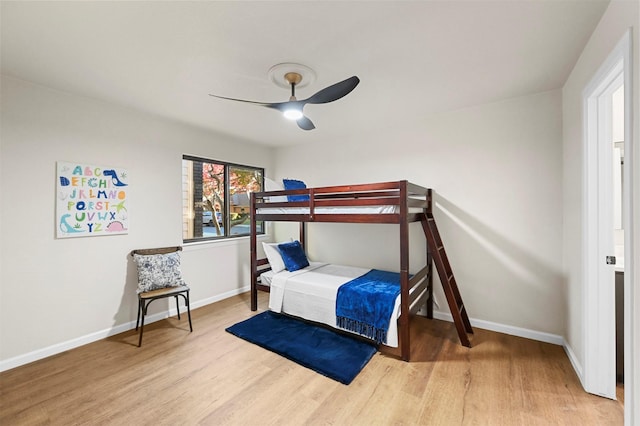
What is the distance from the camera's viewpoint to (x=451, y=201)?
3.24m

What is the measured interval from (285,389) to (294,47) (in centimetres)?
255

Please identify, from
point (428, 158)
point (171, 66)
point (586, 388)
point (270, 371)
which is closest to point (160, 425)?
point (270, 371)

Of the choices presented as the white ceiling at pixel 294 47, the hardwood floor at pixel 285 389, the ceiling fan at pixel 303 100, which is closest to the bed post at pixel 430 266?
the hardwood floor at pixel 285 389

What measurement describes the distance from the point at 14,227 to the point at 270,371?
8.51 feet

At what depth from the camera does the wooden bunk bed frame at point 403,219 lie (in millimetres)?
2486

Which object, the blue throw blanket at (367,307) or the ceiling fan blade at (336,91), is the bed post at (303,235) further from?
the ceiling fan blade at (336,91)

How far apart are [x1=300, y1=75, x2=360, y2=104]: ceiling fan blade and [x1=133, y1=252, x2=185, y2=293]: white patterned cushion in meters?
2.53

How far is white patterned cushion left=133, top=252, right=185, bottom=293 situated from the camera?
297 cm

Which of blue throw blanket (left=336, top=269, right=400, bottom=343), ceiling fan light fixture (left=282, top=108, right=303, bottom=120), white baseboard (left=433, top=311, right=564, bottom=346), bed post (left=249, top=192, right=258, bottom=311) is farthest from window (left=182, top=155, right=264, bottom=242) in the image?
white baseboard (left=433, top=311, right=564, bottom=346)

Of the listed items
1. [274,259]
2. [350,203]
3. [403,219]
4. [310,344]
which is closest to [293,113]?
[350,203]

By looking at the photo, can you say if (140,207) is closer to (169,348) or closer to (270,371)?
(169,348)

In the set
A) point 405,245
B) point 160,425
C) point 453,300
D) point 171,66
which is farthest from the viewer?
point 453,300

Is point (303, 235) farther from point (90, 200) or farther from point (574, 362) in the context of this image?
point (574, 362)

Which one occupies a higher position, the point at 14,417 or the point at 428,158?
the point at 428,158
